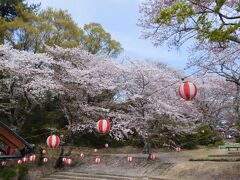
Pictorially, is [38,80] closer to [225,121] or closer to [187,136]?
[187,136]

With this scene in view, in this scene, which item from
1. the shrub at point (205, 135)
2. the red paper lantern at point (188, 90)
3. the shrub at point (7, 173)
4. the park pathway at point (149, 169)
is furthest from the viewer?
the shrub at point (205, 135)

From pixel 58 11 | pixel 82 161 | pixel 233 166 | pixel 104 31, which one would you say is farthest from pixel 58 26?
pixel 233 166

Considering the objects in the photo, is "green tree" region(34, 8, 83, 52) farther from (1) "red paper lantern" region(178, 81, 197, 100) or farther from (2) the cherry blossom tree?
(1) "red paper lantern" region(178, 81, 197, 100)

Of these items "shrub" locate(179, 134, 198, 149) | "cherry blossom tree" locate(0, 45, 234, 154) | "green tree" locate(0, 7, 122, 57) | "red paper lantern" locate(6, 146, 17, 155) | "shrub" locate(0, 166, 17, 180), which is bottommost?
"shrub" locate(0, 166, 17, 180)

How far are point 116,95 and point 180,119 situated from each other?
4.61 meters

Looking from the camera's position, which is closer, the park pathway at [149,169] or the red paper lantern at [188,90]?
the red paper lantern at [188,90]

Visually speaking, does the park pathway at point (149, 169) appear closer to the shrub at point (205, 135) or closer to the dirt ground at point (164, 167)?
the dirt ground at point (164, 167)

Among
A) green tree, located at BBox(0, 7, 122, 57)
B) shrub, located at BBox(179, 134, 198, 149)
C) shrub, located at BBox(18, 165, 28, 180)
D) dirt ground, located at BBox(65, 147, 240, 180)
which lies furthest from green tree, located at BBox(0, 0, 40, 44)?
shrub, located at BBox(179, 134, 198, 149)

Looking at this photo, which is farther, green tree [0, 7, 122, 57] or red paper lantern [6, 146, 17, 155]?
green tree [0, 7, 122, 57]

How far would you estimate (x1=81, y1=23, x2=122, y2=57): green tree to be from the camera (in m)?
27.0

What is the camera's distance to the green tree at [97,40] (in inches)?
1063

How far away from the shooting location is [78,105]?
19016mm

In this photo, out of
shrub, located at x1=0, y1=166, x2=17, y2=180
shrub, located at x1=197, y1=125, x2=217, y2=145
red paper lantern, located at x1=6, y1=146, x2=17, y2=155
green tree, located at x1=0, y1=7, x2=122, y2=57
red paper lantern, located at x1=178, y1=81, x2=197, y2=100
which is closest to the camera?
red paper lantern, located at x1=6, y1=146, x2=17, y2=155

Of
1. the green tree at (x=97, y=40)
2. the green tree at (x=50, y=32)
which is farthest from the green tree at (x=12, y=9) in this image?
the green tree at (x=97, y=40)
